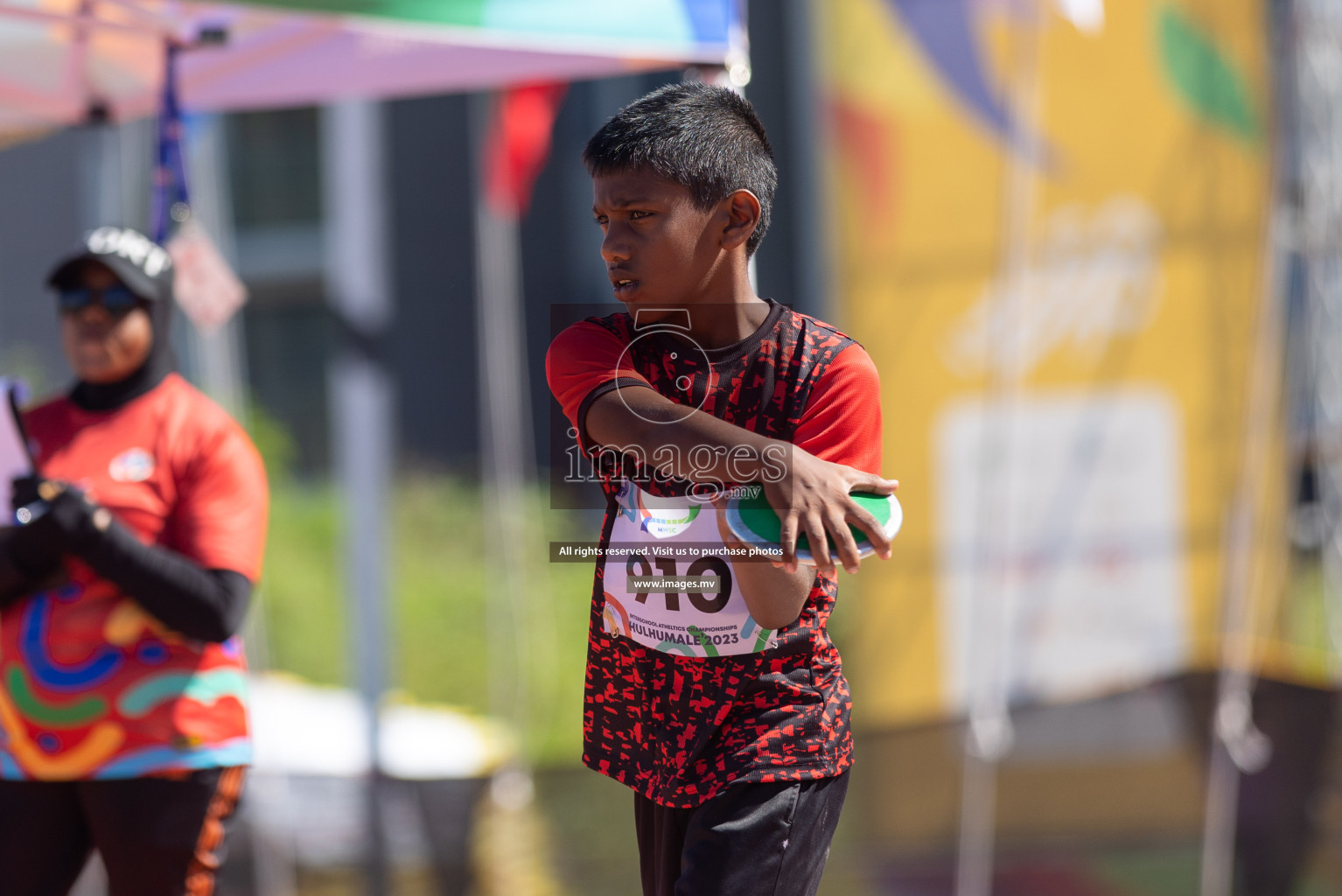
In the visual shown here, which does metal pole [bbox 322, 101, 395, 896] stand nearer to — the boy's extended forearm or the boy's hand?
the boy's extended forearm

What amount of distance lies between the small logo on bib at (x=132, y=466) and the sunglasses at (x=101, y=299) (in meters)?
0.22

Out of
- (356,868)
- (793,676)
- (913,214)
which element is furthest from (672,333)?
→ (356,868)

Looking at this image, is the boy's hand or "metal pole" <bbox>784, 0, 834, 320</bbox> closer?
the boy's hand

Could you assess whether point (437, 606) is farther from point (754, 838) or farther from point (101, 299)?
point (754, 838)

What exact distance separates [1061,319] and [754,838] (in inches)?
112

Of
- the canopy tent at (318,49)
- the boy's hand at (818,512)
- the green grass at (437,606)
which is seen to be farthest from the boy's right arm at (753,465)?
the green grass at (437,606)

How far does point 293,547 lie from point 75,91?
4.28m

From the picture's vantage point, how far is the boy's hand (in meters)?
1.07

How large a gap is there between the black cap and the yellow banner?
2.41m

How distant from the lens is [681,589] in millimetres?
1294

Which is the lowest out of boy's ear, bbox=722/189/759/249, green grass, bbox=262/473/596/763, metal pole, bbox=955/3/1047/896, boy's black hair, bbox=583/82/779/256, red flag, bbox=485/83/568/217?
green grass, bbox=262/473/596/763

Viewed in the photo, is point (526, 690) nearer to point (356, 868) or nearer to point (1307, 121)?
point (356, 868)

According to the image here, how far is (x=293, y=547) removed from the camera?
22.4 ft

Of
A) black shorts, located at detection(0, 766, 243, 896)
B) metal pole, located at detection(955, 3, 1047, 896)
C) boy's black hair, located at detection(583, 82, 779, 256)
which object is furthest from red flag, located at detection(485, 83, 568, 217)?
boy's black hair, located at detection(583, 82, 779, 256)
